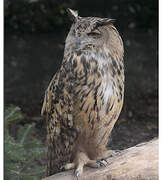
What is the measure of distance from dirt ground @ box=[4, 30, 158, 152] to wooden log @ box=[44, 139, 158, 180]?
2.08 feet

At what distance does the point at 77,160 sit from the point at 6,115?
0.81 metres

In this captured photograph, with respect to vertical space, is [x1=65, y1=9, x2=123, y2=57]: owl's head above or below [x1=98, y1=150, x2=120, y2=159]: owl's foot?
above

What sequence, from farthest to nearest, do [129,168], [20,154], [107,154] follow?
[20,154]
[107,154]
[129,168]

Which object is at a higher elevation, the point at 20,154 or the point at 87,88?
the point at 87,88

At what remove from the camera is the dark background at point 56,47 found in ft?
14.3

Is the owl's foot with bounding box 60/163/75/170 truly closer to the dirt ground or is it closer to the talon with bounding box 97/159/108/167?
the talon with bounding box 97/159/108/167

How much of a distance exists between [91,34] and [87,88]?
28 cm

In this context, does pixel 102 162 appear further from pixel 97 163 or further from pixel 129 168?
pixel 129 168

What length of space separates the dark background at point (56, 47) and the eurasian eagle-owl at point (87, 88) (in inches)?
71.6

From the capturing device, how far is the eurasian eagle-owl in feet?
6.54

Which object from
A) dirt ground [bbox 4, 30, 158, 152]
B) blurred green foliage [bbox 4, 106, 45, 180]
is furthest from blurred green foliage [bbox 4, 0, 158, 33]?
blurred green foliage [bbox 4, 106, 45, 180]

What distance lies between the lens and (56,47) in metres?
5.62

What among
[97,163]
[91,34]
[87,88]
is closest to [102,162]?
[97,163]

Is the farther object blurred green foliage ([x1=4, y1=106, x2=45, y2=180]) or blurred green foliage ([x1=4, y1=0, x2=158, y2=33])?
blurred green foliage ([x1=4, y1=0, x2=158, y2=33])
